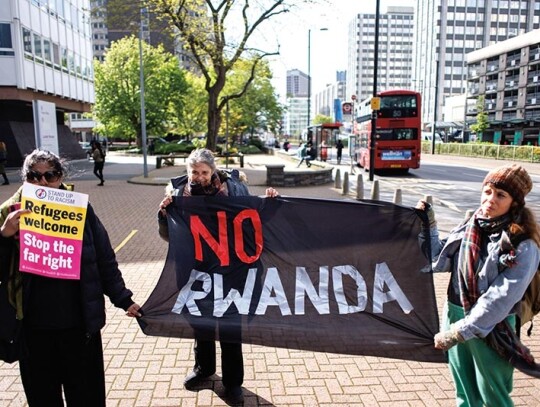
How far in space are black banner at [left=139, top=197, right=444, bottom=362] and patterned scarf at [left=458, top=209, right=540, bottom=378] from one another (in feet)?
2.23

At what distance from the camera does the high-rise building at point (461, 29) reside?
11075 cm

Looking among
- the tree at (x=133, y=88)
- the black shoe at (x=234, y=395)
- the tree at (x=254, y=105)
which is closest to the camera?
the black shoe at (x=234, y=395)

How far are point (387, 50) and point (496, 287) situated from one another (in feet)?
597

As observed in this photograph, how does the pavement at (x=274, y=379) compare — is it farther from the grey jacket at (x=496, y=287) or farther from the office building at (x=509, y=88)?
the office building at (x=509, y=88)

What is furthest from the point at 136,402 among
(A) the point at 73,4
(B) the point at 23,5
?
(A) the point at 73,4

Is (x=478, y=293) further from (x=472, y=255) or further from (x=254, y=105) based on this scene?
(x=254, y=105)

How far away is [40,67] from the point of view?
2842 centimetres

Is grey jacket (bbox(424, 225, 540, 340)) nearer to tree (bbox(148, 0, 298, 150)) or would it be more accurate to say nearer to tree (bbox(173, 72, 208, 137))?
tree (bbox(148, 0, 298, 150))

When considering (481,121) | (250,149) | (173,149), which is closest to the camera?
(173,149)

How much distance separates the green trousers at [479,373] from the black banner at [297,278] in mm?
385

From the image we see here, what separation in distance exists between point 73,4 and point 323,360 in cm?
3844

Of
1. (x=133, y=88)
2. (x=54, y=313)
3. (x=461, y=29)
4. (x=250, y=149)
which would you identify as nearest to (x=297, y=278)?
(x=54, y=313)

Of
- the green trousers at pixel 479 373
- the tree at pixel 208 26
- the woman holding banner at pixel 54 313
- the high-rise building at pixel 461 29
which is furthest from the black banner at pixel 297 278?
the high-rise building at pixel 461 29

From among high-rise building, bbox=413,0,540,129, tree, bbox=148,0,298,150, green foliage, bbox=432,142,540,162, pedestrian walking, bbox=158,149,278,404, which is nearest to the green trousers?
pedestrian walking, bbox=158,149,278,404
